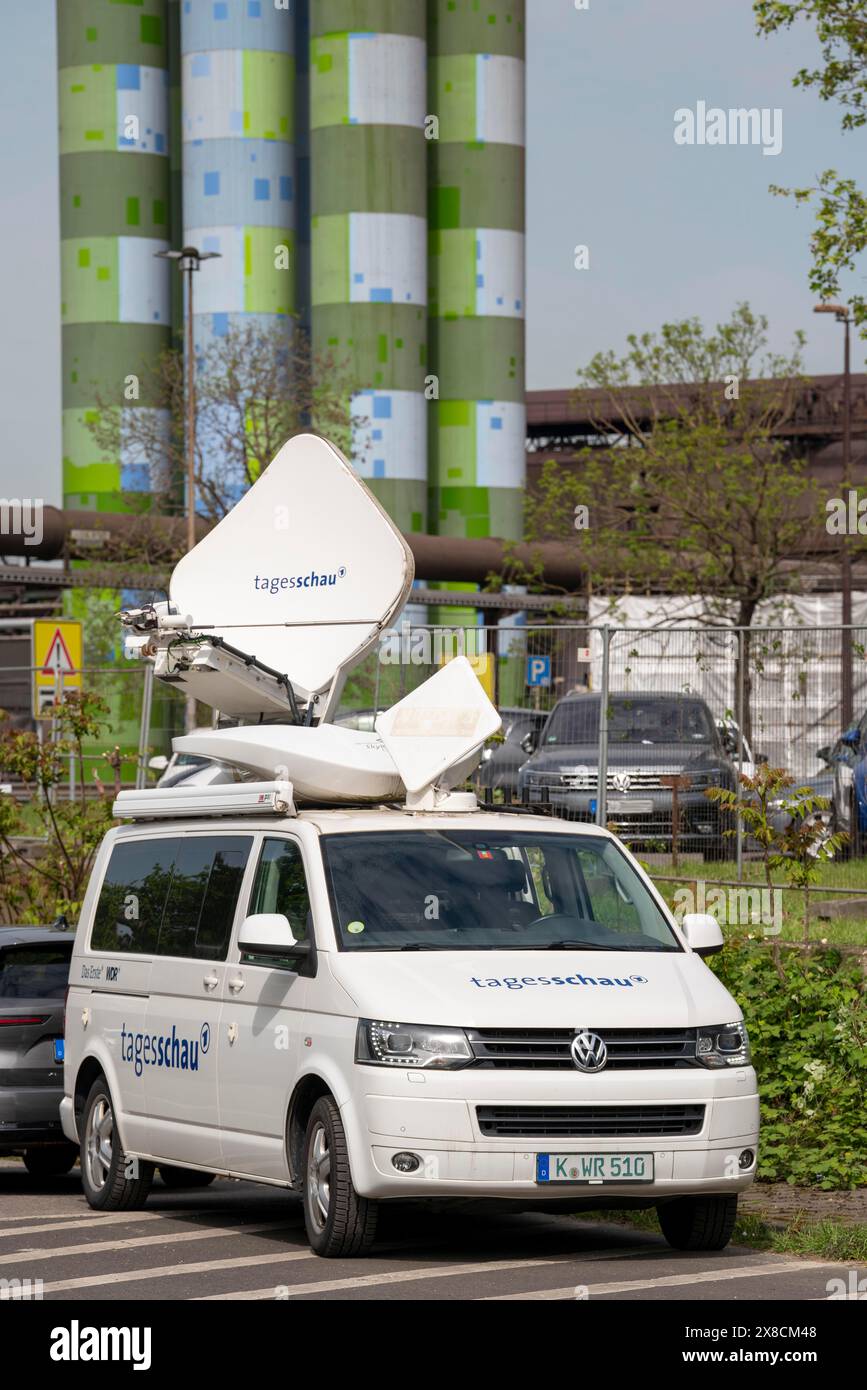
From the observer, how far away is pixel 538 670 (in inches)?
856

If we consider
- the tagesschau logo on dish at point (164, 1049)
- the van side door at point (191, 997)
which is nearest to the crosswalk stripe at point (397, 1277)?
the van side door at point (191, 997)

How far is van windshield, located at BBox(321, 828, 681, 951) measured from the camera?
9969 mm

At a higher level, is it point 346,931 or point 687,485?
point 687,485

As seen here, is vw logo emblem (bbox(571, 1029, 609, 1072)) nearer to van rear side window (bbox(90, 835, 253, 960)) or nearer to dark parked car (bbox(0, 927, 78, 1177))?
van rear side window (bbox(90, 835, 253, 960))

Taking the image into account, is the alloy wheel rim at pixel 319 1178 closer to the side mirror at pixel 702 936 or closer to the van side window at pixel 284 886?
the van side window at pixel 284 886

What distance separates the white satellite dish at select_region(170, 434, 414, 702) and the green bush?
11.6 ft

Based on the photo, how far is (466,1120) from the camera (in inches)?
356

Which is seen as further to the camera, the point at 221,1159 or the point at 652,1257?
the point at 221,1159

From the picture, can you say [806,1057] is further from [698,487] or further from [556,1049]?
[698,487]

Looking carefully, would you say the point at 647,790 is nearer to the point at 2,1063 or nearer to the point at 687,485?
Answer: the point at 2,1063

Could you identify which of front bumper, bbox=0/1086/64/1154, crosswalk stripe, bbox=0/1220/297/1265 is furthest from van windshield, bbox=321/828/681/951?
front bumper, bbox=0/1086/64/1154

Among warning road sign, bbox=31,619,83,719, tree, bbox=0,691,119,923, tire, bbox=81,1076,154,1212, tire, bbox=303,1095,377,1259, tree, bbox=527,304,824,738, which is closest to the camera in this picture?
tire, bbox=303,1095,377,1259
